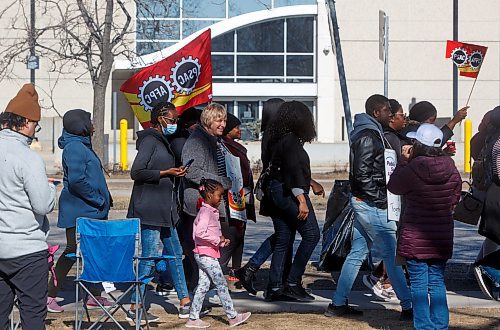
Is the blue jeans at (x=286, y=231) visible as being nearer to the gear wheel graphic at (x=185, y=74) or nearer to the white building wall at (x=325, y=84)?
the gear wheel graphic at (x=185, y=74)

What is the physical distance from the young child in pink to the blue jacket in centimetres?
103

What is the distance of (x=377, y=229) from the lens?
9.08 meters

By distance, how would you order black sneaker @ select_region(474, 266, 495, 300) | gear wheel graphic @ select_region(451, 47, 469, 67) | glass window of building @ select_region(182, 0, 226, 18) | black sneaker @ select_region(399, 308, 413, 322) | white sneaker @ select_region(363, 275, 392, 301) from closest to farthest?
black sneaker @ select_region(474, 266, 495, 300) → black sneaker @ select_region(399, 308, 413, 322) → white sneaker @ select_region(363, 275, 392, 301) → gear wheel graphic @ select_region(451, 47, 469, 67) → glass window of building @ select_region(182, 0, 226, 18)

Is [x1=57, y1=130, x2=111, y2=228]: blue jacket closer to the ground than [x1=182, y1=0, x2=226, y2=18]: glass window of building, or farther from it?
closer to the ground

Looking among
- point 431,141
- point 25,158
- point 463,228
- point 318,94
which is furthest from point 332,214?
point 318,94

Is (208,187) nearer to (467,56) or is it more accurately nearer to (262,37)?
(467,56)

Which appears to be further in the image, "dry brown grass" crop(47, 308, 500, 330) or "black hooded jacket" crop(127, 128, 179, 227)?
"black hooded jacket" crop(127, 128, 179, 227)

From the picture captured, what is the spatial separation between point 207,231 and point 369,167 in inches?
59.7

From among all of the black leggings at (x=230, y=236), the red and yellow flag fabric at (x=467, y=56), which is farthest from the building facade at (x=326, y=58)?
the black leggings at (x=230, y=236)

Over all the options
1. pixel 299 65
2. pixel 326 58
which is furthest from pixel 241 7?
pixel 326 58

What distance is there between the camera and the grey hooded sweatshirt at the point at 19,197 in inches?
267

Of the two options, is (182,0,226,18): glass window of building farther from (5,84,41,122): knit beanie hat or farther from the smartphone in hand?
(5,84,41,122): knit beanie hat

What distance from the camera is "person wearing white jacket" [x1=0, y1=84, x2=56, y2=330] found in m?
6.79

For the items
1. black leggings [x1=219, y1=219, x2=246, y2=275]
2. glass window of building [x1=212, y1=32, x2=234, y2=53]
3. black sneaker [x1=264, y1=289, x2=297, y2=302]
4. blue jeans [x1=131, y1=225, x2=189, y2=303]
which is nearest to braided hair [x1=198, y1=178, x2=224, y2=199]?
blue jeans [x1=131, y1=225, x2=189, y2=303]
